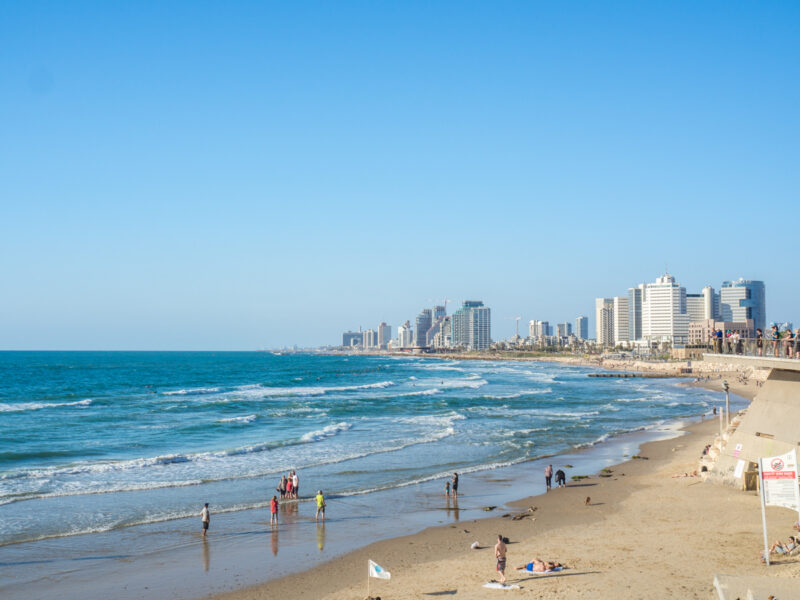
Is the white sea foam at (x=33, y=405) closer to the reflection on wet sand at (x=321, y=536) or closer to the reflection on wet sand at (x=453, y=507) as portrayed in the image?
the reflection on wet sand at (x=321, y=536)

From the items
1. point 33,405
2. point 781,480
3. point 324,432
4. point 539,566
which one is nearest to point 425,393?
point 324,432

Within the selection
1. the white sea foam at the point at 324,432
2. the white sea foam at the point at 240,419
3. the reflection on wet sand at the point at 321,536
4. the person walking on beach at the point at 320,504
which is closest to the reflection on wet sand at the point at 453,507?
the person walking on beach at the point at 320,504

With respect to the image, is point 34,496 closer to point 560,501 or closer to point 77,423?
point 560,501

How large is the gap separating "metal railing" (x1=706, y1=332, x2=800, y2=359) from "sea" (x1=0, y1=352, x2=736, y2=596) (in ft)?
36.5

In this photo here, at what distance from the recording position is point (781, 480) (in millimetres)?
14430

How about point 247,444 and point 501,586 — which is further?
point 247,444

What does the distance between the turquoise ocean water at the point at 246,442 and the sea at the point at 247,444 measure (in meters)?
0.10

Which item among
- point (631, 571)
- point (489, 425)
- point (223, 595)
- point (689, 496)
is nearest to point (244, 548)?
point (223, 595)

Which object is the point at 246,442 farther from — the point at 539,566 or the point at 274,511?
the point at 539,566

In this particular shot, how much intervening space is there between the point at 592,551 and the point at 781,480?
208 inches

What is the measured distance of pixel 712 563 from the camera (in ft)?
51.9

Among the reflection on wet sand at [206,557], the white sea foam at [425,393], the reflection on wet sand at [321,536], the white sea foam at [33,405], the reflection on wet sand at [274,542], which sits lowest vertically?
the white sea foam at [425,393]

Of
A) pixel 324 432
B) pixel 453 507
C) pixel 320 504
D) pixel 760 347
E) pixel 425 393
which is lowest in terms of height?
pixel 425 393

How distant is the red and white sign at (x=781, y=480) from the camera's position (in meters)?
14.2
